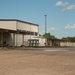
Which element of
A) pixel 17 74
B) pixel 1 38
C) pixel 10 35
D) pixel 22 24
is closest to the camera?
pixel 17 74

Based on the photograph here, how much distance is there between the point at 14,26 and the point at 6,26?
227cm

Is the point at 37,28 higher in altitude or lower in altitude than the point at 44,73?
higher

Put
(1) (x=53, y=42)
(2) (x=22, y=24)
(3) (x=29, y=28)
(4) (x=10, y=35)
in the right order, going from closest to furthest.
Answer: (4) (x=10, y=35)
(2) (x=22, y=24)
(3) (x=29, y=28)
(1) (x=53, y=42)

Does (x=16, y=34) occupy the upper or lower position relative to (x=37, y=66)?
upper

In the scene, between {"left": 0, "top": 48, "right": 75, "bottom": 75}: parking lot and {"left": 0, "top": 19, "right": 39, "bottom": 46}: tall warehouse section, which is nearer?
{"left": 0, "top": 48, "right": 75, "bottom": 75}: parking lot

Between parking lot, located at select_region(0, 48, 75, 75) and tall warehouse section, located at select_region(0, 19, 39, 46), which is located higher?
tall warehouse section, located at select_region(0, 19, 39, 46)

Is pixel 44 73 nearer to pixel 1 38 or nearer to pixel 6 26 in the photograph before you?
pixel 1 38

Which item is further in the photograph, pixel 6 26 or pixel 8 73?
pixel 6 26

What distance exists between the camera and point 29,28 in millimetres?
88938

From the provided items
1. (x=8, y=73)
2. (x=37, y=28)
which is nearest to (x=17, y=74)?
(x=8, y=73)

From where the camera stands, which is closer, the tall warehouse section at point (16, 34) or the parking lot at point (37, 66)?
the parking lot at point (37, 66)

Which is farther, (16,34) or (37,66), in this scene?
(16,34)

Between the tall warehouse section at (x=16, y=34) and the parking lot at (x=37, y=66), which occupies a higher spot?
the tall warehouse section at (x=16, y=34)

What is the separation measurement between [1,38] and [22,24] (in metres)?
16.2
